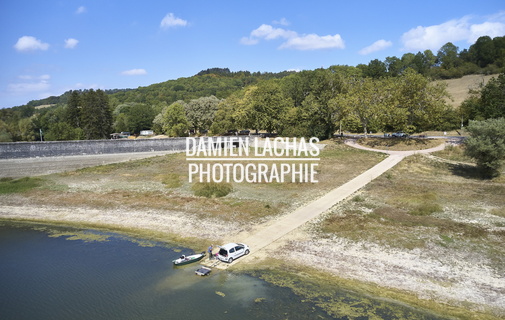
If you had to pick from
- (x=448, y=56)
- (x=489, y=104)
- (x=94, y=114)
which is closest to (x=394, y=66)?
(x=448, y=56)

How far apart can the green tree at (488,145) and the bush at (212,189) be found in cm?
3477

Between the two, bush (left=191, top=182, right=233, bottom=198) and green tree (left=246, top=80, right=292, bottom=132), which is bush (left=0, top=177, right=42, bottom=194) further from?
green tree (left=246, top=80, right=292, bottom=132)

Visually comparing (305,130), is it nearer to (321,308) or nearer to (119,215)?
(119,215)

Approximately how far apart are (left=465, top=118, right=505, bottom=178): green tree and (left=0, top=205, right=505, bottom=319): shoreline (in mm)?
27518

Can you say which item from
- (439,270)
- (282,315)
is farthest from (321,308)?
(439,270)

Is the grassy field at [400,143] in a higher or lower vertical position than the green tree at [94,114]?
lower

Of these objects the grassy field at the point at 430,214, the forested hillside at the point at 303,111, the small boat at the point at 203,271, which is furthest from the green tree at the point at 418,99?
the small boat at the point at 203,271

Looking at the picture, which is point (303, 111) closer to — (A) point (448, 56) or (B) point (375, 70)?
(B) point (375, 70)

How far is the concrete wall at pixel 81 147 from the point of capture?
59263mm

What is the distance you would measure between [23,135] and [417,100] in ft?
377

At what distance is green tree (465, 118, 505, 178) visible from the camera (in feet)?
147

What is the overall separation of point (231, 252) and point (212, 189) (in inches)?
763

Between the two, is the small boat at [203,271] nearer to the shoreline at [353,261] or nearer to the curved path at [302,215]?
the curved path at [302,215]

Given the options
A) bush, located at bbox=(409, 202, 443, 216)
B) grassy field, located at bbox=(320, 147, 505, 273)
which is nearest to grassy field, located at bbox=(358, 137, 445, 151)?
grassy field, located at bbox=(320, 147, 505, 273)
